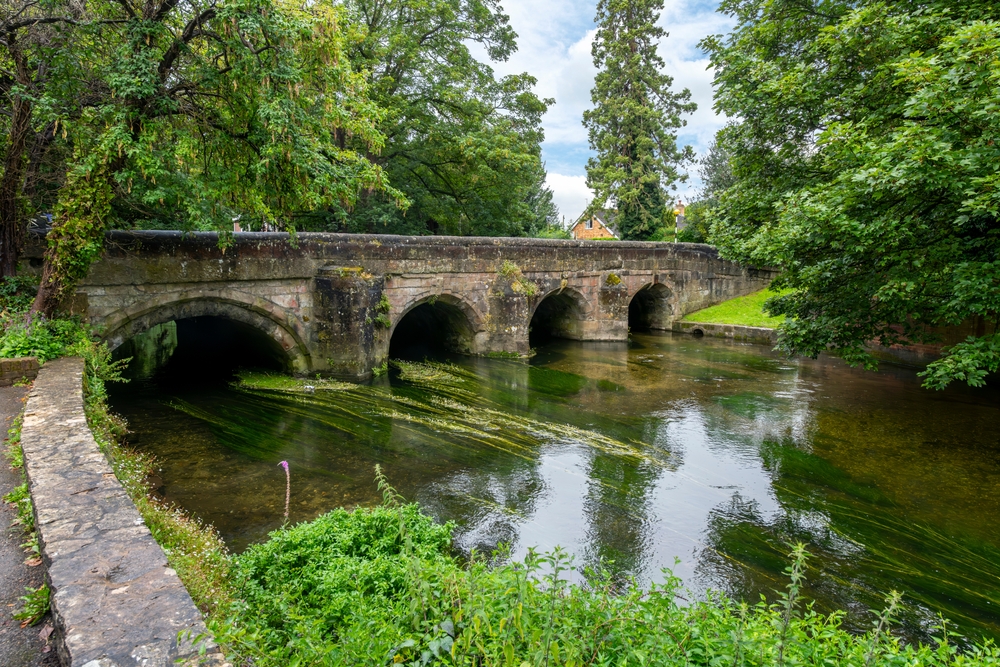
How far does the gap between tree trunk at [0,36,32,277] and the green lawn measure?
18687 millimetres

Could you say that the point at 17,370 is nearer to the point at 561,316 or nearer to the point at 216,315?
the point at 216,315

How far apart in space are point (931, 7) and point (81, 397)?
1167cm

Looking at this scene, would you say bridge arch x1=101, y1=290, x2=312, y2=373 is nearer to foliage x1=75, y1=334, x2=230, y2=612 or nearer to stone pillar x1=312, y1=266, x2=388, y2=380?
stone pillar x1=312, y1=266, x2=388, y2=380

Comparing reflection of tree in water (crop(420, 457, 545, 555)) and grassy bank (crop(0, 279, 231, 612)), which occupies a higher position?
grassy bank (crop(0, 279, 231, 612))

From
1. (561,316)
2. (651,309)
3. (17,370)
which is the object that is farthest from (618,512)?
(651,309)

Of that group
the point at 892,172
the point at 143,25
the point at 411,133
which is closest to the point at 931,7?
the point at 892,172

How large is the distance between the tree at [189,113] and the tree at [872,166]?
7.10m

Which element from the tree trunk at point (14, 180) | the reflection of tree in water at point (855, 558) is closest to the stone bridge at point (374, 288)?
the tree trunk at point (14, 180)

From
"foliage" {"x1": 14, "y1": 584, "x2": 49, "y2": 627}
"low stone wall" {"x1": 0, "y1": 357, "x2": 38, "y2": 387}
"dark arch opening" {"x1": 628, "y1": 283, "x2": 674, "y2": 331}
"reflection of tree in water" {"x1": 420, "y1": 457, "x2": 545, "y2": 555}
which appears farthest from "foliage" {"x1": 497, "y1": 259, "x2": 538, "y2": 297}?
"foliage" {"x1": 14, "y1": 584, "x2": 49, "y2": 627}

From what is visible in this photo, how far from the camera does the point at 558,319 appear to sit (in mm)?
19797

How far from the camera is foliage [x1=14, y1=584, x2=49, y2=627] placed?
105 inches

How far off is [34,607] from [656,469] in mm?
6962

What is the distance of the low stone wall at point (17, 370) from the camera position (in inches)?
251

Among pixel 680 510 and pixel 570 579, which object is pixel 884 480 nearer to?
pixel 680 510
